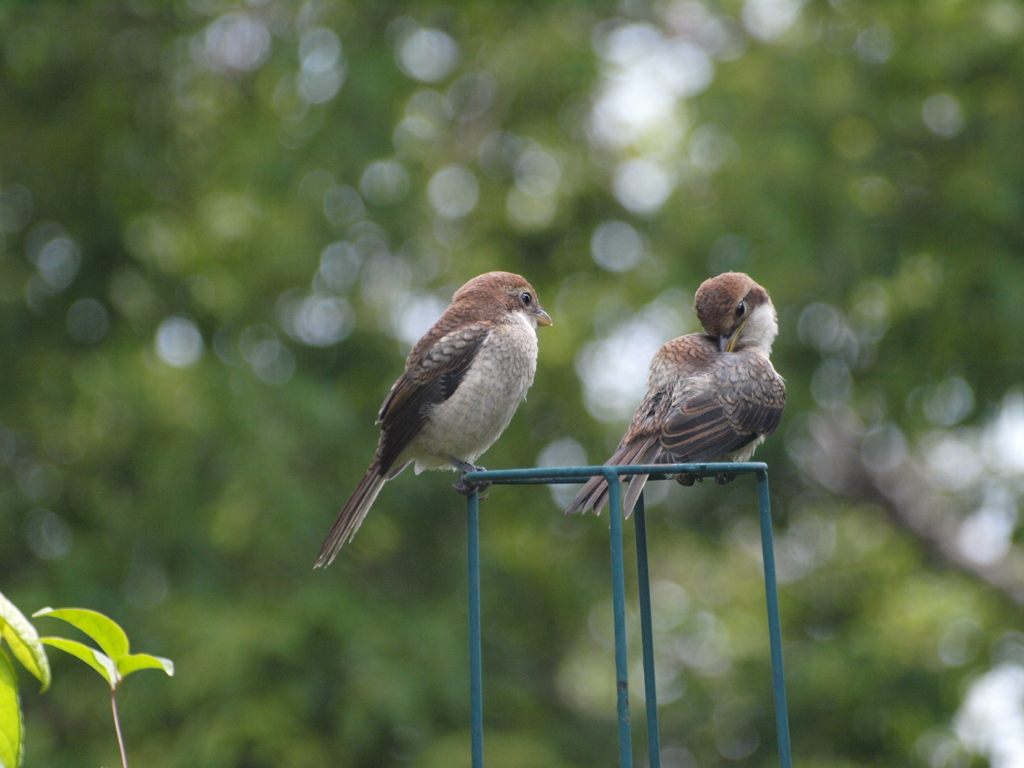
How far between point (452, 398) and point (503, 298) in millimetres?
641

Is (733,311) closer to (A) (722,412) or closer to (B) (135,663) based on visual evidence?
(A) (722,412)

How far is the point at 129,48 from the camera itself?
796 centimetres

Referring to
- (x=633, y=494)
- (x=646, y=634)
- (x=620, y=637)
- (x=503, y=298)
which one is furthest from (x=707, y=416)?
(x=620, y=637)

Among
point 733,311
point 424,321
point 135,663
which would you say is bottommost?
point 135,663

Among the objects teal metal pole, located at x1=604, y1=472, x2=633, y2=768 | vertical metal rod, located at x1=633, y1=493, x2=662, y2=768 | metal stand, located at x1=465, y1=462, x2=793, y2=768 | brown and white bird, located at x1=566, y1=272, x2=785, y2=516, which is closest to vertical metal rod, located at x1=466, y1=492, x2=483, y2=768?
metal stand, located at x1=465, y1=462, x2=793, y2=768

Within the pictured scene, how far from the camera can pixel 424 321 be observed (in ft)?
26.9

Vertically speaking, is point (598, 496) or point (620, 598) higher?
point (598, 496)

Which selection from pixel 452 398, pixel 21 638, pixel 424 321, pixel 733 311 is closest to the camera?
pixel 21 638

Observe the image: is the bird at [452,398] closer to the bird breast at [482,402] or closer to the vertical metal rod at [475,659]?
the bird breast at [482,402]

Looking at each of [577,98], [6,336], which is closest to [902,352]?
[577,98]

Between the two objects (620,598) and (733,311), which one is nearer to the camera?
(620,598)

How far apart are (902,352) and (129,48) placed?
242 inches

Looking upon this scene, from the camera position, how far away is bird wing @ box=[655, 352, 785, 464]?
3.78 metres

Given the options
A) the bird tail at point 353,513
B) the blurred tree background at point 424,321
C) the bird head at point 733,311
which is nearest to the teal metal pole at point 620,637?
the bird tail at point 353,513
